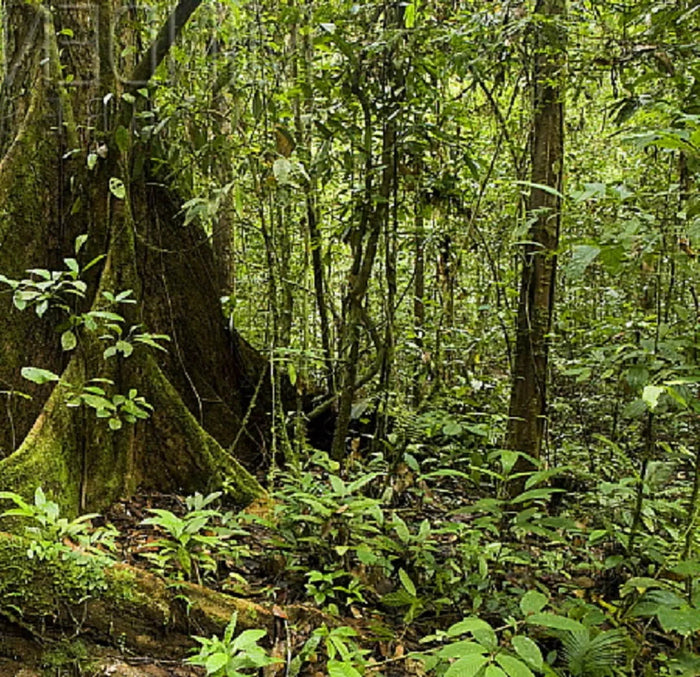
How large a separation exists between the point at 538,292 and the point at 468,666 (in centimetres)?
267

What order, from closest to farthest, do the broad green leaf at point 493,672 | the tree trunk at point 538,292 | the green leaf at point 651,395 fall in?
the broad green leaf at point 493,672, the green leaf at point 651,395, the tree trunk at point 538,292

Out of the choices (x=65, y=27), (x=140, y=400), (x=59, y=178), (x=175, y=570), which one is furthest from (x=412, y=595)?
(x=65, y=27)

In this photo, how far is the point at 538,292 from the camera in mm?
4023

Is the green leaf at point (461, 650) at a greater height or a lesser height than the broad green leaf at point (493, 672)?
lesser

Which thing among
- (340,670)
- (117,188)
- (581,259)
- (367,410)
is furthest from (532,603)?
(367,410)

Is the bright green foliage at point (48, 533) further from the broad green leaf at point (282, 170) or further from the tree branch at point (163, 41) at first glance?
the tree branch at point (163, 41)

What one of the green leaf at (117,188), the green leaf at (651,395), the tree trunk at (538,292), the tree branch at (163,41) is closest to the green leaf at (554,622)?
the green leaf at (651,395)

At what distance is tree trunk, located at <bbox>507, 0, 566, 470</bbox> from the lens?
392 cm

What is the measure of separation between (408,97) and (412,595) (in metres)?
2.56

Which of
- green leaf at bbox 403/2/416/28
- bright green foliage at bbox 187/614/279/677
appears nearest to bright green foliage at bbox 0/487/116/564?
bright green foliage at bbox 187/614/279/677

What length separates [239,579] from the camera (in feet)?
9.20

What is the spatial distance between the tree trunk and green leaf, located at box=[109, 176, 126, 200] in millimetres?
2320

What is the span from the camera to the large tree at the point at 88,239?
316 centimetres

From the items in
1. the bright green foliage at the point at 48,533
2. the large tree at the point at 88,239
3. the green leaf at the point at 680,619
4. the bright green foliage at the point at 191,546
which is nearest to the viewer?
the green leaf at the point at 680,619
